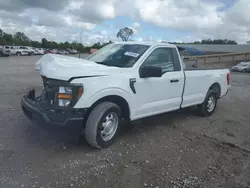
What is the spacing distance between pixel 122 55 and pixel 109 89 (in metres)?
1.07

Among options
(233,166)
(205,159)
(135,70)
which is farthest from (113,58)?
(233,166)

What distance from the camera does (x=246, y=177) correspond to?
10.4 feet

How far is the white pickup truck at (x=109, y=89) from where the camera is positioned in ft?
10.8

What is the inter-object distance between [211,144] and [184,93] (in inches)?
50.5

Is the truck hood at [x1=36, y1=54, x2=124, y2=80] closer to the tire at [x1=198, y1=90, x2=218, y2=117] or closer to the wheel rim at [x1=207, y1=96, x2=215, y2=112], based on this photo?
the tire at [x1=198, y1=90, x2=218, y2=117]

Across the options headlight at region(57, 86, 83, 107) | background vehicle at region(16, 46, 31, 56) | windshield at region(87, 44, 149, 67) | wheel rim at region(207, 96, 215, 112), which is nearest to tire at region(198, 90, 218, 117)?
wheel rim at region(207, 96, 215, 112)

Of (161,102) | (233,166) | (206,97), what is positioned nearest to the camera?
(233,166)

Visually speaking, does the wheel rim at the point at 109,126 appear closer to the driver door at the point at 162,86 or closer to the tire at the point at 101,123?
the tire at the point at 101,123

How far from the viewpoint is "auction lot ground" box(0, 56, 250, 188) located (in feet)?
9.71

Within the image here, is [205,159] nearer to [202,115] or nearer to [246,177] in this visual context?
[246,177]

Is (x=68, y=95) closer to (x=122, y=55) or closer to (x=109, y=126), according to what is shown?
(x=109, y=126)

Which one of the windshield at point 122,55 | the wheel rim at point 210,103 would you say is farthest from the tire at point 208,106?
the windshield at point 122,55

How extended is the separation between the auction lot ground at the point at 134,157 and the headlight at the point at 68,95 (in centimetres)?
86

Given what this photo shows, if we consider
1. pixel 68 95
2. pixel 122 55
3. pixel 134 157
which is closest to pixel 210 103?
pixel 122 55
